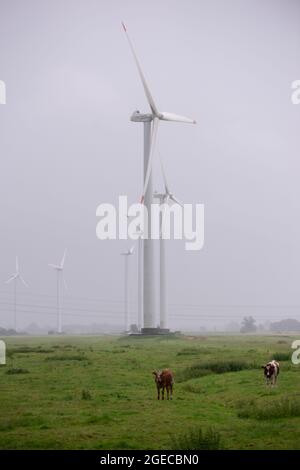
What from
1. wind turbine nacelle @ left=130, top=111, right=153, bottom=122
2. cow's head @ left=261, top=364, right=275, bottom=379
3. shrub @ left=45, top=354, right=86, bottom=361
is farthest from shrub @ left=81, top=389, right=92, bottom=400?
wind turbine nacelle @ left=130, top=111, right=153, bottom=122

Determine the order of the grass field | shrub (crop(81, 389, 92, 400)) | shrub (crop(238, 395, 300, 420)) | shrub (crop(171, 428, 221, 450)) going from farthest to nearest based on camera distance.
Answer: shrub (crop(81, 389, 92, 400)) → shrub (crop(238, 395, 300, 420)) → the grass field → shrub (crop(171, 428, 221, 450))

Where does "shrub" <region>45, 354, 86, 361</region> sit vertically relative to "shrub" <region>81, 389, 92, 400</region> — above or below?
below

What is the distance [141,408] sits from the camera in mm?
29344

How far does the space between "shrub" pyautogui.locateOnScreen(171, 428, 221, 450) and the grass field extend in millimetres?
A: 371

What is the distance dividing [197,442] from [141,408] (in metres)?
7.97

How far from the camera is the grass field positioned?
76.2ft

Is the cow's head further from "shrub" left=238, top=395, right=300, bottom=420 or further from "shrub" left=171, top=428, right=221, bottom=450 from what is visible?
"shrub" left=171, top=428, right=221, bottom=450

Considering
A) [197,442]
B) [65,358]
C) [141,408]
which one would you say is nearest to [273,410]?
[141,408]

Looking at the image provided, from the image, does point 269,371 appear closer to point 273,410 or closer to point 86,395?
point 273,410

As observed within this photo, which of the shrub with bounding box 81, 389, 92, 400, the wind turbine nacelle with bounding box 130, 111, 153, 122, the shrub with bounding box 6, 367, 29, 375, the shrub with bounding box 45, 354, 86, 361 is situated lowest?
the shrub with bounding box 45, 354, 86, 361

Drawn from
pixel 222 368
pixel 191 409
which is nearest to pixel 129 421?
pixel 191 409

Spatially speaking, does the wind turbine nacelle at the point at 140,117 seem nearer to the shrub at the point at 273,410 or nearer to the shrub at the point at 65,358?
the shrub at the point at 65,358
